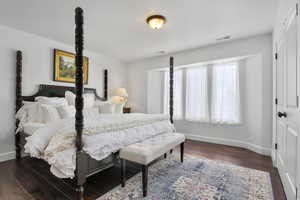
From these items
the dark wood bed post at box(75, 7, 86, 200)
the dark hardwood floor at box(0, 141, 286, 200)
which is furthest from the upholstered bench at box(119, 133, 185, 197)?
the dark wood bed post at box(75, 7, 86, 200)

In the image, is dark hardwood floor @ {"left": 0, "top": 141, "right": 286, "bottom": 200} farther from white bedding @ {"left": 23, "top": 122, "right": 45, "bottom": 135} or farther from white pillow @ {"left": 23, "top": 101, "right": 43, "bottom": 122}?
white pillow @ {"left": 23, "top": 101, "right": 43, "bottom": 122}

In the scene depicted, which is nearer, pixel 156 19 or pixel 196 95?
pixel 156 19

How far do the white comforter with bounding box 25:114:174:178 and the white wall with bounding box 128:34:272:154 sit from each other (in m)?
2.53

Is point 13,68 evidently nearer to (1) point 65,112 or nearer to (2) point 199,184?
(1) point 65,112

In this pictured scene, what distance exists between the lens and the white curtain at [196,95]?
13.5 feet

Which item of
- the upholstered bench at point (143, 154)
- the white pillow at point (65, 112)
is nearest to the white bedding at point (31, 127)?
the white pillow at point (65, 112)

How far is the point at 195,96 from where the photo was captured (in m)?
4.29

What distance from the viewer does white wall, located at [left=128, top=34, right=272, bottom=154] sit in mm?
3086

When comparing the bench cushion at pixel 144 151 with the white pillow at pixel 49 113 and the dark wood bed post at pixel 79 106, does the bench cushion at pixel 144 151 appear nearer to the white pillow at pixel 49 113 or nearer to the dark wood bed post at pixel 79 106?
the dark wood bed post at pixel 79 106

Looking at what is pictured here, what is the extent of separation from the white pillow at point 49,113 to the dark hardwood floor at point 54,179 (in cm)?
81

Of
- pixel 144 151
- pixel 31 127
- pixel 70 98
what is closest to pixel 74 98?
pixel 70 98

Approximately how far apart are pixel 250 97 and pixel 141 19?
117 inches

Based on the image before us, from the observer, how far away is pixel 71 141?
5.50 ft

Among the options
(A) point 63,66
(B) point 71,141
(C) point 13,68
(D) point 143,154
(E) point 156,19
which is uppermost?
(E) point 156,19
